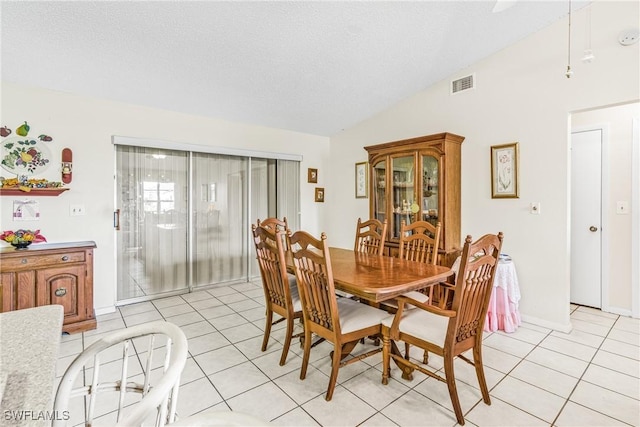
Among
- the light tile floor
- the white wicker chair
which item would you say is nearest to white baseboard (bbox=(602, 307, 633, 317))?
the light tile floor

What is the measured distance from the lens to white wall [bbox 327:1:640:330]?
2.67 meters

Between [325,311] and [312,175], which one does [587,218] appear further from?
[312,175]

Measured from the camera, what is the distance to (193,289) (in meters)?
4.18

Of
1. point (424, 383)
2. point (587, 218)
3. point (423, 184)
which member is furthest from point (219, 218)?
point (587, 218)

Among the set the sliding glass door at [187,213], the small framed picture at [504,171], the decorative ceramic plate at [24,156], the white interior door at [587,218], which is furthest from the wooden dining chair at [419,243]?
the decorative ceramic plate at [24,156]

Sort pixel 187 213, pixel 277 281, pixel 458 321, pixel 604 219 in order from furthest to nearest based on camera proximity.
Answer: pixel 187 213
pixel 604 219
pixel 277 281
pixel 458 321

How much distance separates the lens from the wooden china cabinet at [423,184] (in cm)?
340

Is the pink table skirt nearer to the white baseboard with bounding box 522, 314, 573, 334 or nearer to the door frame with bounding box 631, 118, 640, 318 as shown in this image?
the white baseboard with bounding box 522, 314, 573, 334

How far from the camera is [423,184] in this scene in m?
3.60

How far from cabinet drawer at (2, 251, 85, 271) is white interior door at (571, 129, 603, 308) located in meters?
5.27

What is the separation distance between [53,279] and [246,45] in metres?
2.73

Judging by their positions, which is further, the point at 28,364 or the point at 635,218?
the point at 635,218

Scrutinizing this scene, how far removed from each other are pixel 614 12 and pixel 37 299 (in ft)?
18.1

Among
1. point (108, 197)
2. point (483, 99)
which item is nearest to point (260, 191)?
point (108, 197)
